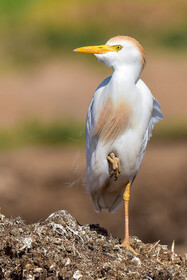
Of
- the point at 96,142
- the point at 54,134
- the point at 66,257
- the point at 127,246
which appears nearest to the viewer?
the point at 66,257

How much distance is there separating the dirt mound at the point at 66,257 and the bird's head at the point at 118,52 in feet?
2.93

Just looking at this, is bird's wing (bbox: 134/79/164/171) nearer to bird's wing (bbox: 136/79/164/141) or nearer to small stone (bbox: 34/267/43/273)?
bird's wing (bbox: 136/79/164/141)

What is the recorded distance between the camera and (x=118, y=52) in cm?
427

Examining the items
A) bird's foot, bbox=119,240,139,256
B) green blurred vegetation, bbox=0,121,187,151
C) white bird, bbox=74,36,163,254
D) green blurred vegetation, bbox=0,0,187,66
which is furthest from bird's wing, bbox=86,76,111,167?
green blurred vegetation, bbox=0,0,187,66

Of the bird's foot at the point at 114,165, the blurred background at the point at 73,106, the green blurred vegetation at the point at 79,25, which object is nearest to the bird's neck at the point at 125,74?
the bird's foot at the point at 114,165

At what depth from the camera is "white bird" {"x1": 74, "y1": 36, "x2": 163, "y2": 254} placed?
430 cm

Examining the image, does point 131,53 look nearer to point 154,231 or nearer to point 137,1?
point 154,231

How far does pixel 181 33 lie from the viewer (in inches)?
609

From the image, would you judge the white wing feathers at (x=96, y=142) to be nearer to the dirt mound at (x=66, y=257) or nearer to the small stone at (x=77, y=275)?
the dirt mound at (x=66, y=257)

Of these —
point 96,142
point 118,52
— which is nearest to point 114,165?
point 96,142

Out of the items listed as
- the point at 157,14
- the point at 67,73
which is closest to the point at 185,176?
the point at 67,73

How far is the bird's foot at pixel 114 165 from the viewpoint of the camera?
173 inches

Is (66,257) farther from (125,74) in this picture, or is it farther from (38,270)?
(125,74)

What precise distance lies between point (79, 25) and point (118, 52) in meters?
12.2
